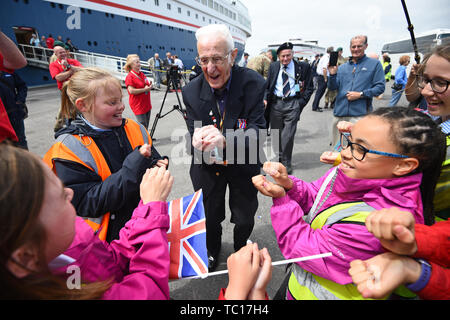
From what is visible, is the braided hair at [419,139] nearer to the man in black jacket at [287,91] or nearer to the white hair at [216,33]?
the white hair at [216,33]

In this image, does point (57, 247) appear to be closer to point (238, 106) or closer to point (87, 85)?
point (87, 85)

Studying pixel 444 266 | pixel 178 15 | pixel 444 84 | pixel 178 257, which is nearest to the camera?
pixel 444 266

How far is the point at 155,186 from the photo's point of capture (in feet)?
3.45

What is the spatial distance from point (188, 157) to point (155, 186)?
350 centimetres

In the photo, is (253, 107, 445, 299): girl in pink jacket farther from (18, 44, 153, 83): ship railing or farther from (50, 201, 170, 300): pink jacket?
(18, 44, 153, 83): ship railing

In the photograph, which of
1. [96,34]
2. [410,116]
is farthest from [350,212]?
[96,34]

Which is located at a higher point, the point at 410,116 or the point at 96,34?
the point at 96,34

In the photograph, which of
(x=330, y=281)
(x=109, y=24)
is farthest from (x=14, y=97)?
(x=109, y=24)

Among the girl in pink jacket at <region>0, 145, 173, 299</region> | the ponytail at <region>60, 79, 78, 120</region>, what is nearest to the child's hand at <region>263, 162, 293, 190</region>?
the girl in pink jacket at <region>0, 145, 173, 299</region>

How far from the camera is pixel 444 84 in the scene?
1.17m

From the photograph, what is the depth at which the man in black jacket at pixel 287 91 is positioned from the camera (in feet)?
12.6

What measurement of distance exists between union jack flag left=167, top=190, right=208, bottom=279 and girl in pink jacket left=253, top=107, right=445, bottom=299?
38 cm

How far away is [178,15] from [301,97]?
88.1 feet
